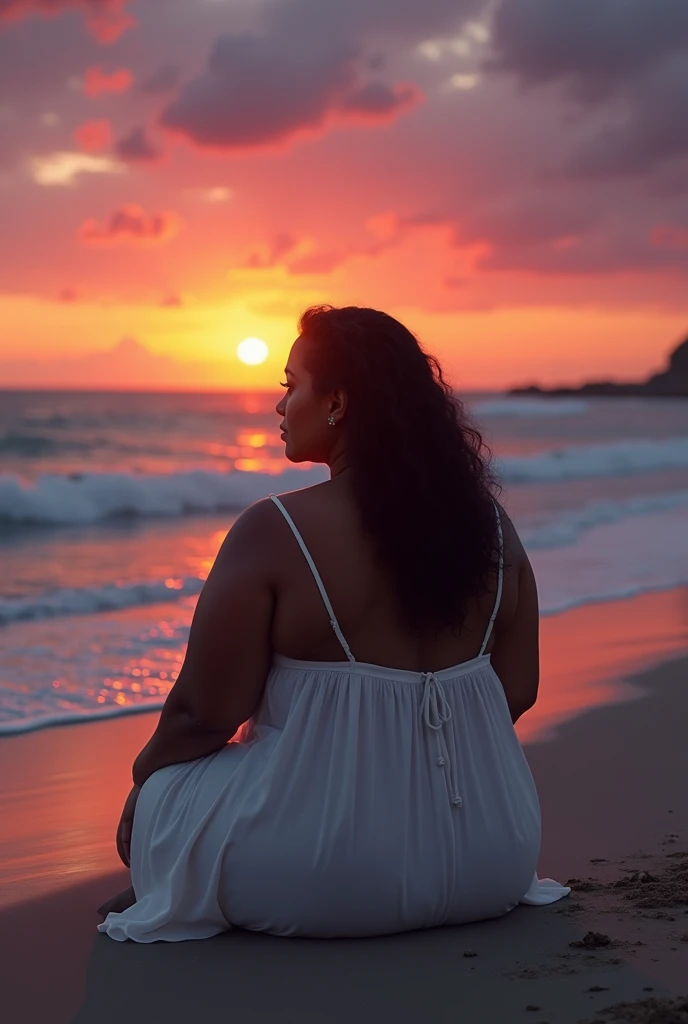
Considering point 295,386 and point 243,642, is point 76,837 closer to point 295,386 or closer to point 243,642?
point 243,642

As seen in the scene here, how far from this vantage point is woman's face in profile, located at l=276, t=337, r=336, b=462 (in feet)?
9.36

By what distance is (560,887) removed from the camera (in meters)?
3.24

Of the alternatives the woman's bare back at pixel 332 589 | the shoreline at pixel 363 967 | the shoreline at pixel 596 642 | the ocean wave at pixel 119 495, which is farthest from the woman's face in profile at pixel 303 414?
the ocean wave at pixel 119 495

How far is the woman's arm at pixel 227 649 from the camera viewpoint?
107 inches

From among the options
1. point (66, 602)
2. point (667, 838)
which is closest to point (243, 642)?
point (667, 838)

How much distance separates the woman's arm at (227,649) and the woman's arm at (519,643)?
25.4 inches

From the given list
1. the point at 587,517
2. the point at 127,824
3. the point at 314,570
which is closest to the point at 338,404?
the point at 314,570

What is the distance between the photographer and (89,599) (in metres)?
8.44

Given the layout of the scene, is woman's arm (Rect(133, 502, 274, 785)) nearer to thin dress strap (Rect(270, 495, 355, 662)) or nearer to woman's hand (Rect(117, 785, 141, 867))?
thin dress strap (Rect(270, 495, 355, 662))

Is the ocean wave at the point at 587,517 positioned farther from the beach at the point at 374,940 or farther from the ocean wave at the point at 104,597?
the beach at the point at 374,940

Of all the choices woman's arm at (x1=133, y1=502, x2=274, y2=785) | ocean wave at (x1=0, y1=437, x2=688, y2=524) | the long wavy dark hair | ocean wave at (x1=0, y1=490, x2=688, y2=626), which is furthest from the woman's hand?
ocean wave at (x1=0, y1=437, x2=688, y2=524)

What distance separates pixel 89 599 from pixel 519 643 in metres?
5.80

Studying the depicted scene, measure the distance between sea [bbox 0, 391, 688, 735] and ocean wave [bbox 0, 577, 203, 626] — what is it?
0.02 metres

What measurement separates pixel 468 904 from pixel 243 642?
2.88 feet
